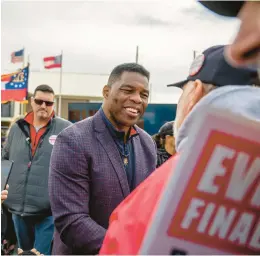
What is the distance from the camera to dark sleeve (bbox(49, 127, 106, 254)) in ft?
5.75

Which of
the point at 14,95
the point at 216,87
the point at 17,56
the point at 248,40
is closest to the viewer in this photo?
the point at 248,40

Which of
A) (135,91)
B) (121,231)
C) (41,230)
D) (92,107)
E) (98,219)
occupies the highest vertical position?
(121,231)

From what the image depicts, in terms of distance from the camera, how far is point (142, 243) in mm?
735

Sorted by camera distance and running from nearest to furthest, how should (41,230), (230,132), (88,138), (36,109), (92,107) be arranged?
1. (230,132)
2. (88,138)
3. (41,230)
4. (36,109)
5. (92,107)

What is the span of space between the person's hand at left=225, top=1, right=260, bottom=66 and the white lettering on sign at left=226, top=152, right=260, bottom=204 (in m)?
0.19

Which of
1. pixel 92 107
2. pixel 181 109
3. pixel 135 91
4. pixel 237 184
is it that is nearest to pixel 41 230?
pixel 135 91

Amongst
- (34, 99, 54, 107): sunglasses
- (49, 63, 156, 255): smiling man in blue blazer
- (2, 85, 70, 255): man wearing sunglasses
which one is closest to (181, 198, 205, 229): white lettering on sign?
(49, 63, 156, 255): smiling man in blue blazer

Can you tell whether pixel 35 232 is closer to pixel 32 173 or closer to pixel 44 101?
pixel 32 173

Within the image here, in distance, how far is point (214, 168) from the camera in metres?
0.70

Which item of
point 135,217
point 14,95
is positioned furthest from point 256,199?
point 14,95

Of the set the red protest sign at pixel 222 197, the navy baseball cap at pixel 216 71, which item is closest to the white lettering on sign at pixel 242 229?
the red protest sign at pixel 222 197

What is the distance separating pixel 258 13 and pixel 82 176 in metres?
1.36

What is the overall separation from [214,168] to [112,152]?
1.26 metres

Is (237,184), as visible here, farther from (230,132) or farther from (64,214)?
(64,214)
